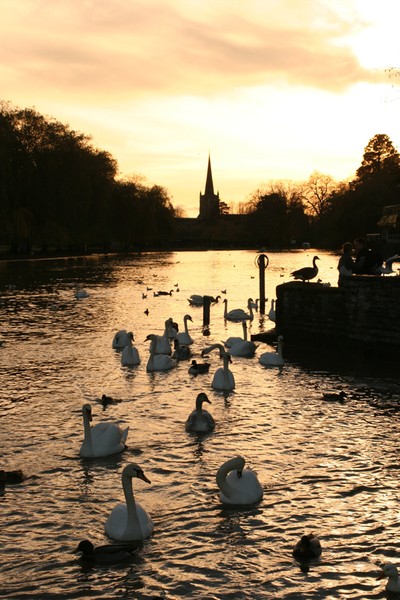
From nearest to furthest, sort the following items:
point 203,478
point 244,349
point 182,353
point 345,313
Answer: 1. point 203,478
2. point 182,353
3. point 244,349
4. point 345,313

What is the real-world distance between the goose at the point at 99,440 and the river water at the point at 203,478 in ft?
0.49

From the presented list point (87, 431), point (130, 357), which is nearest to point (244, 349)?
point (130, 357)

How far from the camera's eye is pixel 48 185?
6544 centimetres

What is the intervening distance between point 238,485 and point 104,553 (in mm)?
2022

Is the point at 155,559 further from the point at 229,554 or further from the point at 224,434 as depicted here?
the point at 224,434

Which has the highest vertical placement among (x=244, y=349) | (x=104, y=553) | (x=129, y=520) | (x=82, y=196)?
(x=82, y=196)

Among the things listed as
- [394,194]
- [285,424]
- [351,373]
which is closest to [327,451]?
[285,424]

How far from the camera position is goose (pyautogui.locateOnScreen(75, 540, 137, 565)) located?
7359 mm

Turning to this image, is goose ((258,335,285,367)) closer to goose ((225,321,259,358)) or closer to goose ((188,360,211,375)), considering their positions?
goose ((225,321,259,358))

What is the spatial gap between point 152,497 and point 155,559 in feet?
5.45

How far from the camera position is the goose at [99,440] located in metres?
10.6

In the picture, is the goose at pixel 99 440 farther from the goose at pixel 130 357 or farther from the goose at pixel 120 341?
the goose at pixel 120 341

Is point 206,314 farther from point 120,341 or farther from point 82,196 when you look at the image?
point 82,196

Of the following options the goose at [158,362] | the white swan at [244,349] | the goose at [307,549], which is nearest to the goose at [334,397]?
the goose at [158,362]
